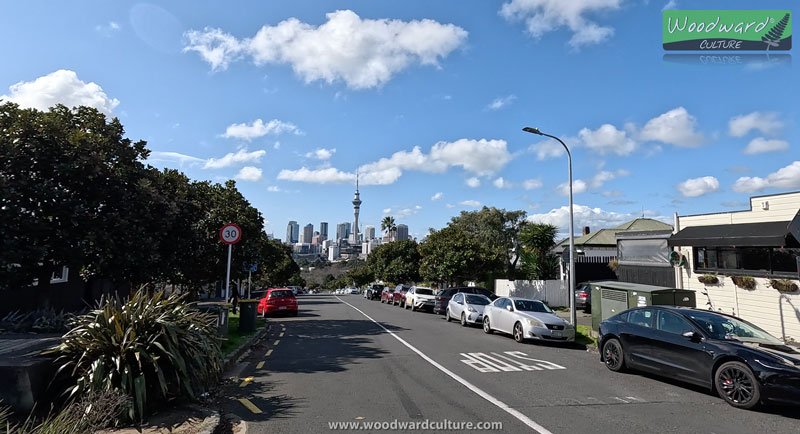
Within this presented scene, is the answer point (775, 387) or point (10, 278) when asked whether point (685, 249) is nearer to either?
point (775, 387)

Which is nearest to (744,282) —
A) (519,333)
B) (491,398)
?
(519,333)

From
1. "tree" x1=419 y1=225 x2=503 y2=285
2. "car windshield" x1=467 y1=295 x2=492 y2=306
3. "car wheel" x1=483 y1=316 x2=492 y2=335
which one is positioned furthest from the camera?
"tree" x1=419 y1=225 x2=503 y2=285

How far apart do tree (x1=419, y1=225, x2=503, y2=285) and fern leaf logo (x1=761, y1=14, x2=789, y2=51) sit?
60.3 feet

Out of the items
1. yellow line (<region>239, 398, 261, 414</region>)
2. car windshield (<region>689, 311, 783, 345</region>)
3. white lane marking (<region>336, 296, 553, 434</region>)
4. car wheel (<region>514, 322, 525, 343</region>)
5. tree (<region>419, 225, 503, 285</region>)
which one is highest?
tree (<region>419, 225, 503, 285</region>)

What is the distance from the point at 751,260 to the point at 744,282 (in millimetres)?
689

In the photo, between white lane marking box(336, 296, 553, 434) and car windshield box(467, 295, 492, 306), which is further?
car windshield box(467, 295, 492, 306)

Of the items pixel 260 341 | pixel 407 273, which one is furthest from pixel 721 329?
pixel 407 273

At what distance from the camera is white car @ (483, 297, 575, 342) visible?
1323 cm

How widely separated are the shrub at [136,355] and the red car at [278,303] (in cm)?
1690

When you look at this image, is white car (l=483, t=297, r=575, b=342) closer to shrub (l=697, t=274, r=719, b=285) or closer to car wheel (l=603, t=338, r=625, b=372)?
car wheel (l=603, t=338, r=625, b=372)

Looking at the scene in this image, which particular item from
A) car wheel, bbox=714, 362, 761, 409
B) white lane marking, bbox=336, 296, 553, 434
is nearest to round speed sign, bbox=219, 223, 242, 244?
white lane marking, bbox=336, 296, 553, 434

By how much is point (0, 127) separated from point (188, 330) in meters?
8.77

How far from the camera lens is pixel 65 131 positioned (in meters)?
12.2

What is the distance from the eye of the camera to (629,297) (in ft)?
43.4
